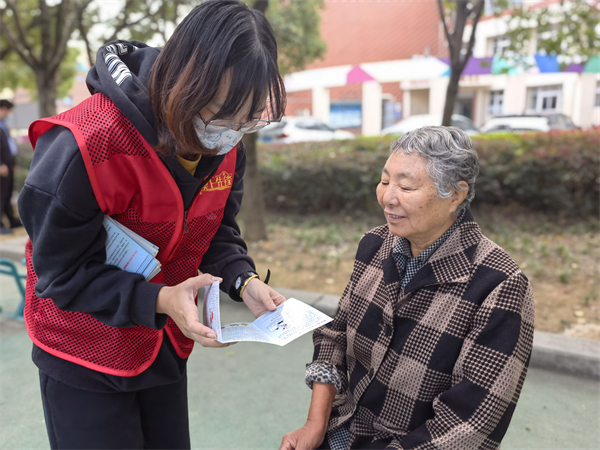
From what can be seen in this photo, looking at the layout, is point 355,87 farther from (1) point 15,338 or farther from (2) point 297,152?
(1) point 15,338

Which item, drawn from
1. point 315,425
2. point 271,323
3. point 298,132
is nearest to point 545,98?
point 298,132

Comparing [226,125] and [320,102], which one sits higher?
[226,125]

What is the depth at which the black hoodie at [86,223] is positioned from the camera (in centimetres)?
115

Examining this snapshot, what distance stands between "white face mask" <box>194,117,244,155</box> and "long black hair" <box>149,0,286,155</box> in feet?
0.13

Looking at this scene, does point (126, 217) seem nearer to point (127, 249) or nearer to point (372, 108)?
point (127, 249)

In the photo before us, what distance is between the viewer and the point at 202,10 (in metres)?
1.21

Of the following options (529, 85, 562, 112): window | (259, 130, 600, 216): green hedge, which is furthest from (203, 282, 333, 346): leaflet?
(529, 85, 562, 112): window

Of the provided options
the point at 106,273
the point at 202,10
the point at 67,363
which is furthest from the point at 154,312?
→ the point at 202,10

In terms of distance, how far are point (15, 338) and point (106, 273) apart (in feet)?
10.4

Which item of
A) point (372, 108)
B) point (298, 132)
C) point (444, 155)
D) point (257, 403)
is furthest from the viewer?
point (372, 108)

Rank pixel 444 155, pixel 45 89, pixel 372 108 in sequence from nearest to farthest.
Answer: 1. pixel 444 155
2. pixel 45 89
3. pixel 372 108

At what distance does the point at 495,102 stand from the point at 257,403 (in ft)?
91.0

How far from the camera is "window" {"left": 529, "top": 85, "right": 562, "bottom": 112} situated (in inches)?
982

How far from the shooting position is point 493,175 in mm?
6488
